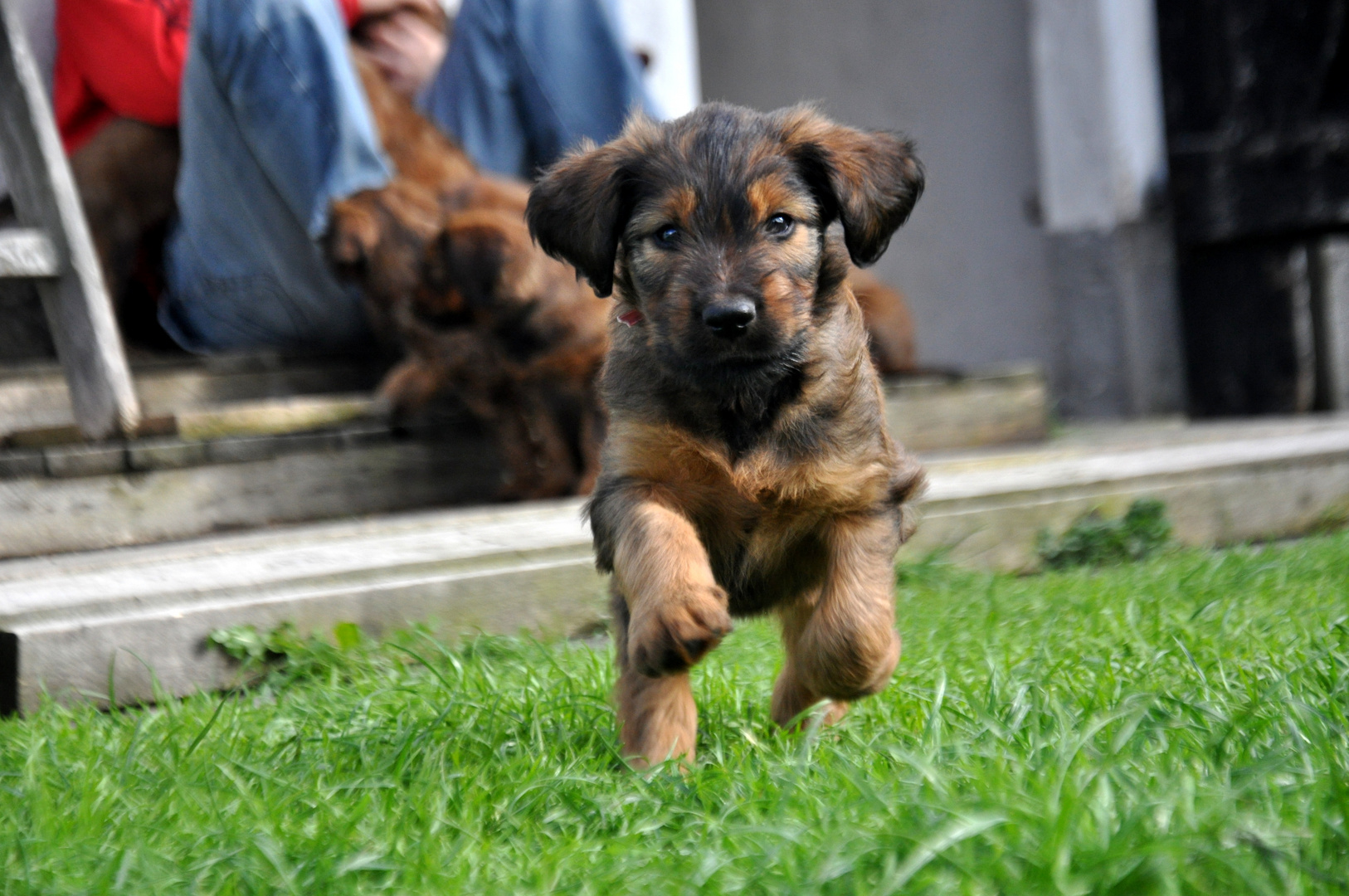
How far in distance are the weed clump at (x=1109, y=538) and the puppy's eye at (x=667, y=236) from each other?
2186 mm

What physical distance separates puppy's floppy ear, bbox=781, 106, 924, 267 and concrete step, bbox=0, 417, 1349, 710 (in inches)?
51.1

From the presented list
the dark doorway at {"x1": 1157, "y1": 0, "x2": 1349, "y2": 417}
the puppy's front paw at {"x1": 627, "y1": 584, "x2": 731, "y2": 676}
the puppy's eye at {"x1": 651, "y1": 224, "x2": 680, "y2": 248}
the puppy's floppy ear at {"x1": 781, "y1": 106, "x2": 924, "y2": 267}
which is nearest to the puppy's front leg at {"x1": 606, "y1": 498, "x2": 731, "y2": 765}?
the puppy's front paw at {"x1": 627, "y1": 584, "x2": 731, "y2": 676}

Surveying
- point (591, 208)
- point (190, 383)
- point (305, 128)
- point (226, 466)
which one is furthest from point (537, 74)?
point (591, 208)

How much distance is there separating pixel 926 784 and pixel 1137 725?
39cm

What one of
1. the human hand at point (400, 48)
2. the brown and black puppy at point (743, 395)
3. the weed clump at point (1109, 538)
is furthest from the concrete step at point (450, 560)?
the human hand at point (400, 48)

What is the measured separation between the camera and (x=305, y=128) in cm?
456

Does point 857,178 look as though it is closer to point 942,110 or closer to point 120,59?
point 120,59

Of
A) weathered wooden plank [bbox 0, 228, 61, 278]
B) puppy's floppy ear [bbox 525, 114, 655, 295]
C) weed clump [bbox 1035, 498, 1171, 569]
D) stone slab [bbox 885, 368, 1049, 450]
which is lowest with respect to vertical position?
weed clump [bbox 1035, 498, 1171, 569]

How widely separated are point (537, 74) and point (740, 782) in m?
4.02

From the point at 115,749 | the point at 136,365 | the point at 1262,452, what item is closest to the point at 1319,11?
the point at 1262,452

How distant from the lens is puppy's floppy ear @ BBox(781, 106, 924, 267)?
7.79ft

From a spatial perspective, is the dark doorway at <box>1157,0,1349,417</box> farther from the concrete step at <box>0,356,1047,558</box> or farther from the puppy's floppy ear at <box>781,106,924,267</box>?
the puppy's floppy ear at <box>781,106,924,267</box>

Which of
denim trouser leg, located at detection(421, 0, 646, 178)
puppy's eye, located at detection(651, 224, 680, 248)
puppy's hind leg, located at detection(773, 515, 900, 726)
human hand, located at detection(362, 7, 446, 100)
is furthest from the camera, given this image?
human hand, located at detection(362, 7, 446, 100)

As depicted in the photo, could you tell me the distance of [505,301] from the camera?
13.6 feet
